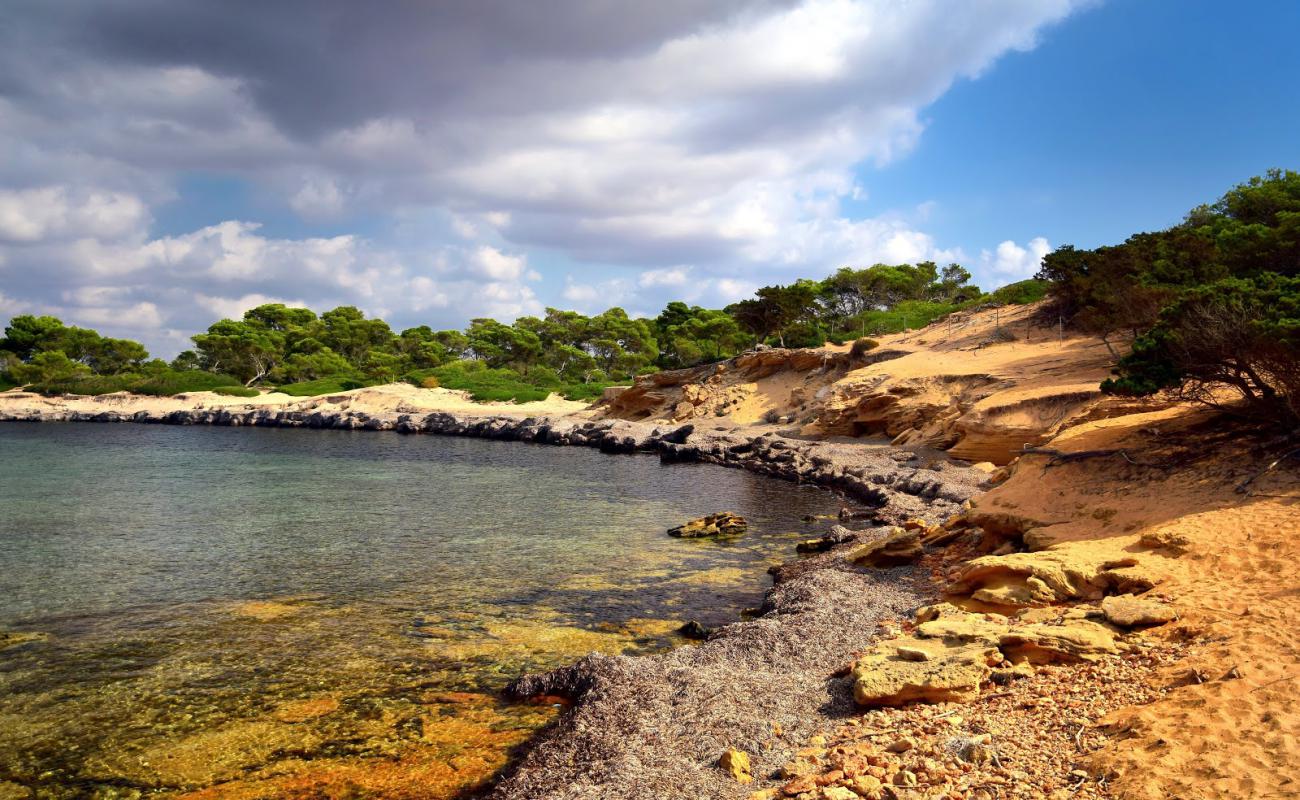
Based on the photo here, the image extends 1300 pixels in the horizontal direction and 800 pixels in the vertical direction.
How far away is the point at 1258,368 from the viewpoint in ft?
46.9

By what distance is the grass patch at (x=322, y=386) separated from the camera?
84.8m

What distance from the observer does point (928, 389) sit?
37406mm

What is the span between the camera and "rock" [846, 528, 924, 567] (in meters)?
16.0

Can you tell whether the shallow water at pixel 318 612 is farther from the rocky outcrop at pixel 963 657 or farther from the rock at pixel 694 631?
the rocky outcrop at pixel 963 657

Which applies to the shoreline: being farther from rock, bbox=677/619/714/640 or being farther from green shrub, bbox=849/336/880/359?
rock, bbox=677/619/714/640

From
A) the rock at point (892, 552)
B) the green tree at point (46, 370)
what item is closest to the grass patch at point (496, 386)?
the green tree at point (46, 370)

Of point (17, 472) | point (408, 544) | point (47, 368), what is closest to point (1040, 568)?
point (408, 544)

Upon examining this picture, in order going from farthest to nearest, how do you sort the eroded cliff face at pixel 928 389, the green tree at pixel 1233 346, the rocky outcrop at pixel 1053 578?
the eroded cliff face at pixel 928 389 < the green tree at pixel 1233 346 < the rocky outcrop at pixel 1053 578

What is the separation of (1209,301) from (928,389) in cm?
2278

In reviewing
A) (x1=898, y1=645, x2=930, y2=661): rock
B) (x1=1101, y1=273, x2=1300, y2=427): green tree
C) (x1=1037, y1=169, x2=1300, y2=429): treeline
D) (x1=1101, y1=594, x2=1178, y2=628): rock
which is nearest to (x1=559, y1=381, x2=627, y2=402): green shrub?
(x1=1037, y1=169, x2=1300, y2=429): treeline

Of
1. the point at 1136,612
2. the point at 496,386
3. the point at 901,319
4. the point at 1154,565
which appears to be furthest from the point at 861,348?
the point at 496,386

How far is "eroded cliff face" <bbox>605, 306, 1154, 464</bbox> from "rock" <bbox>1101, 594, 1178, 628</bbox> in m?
12.0

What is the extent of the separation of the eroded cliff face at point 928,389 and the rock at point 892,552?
8413mm

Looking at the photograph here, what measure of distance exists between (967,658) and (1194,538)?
546cm
